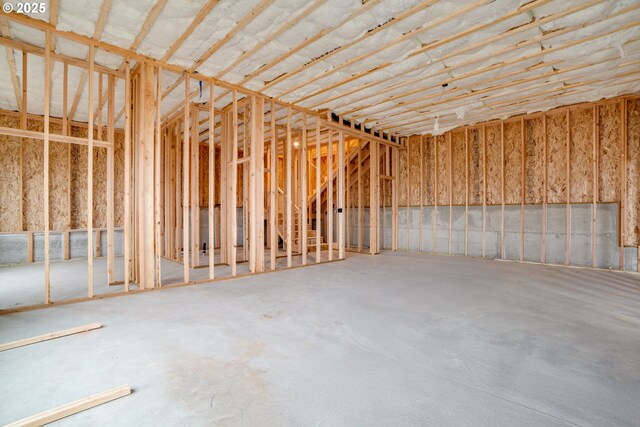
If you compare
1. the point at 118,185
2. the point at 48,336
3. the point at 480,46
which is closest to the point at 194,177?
the point at 48,336

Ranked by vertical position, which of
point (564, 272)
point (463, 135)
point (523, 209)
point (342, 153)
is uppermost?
point (463, 135)

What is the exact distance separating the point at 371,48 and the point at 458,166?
5427 millimetres

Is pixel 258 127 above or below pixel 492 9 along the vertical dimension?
below

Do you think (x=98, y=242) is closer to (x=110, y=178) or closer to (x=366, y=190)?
(x=110, y=178)

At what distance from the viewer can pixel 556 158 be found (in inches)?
275

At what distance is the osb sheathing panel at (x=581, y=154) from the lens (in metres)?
6.54

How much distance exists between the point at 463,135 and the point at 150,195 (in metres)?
7.95

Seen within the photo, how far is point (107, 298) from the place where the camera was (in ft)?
13.4

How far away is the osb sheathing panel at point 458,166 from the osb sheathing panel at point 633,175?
10.6 ft

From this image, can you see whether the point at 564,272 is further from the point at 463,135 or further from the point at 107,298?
the point at 107,298

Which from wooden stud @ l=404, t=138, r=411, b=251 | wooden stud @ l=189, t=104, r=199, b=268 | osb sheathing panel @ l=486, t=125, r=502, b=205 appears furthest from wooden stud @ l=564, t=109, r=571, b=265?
wooden stud @ l=189, t=104, r=199, b=268

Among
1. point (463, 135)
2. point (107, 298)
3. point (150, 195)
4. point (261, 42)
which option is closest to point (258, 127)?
point (261, 42)

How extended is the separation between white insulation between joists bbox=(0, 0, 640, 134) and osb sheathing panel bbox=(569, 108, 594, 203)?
0.57m

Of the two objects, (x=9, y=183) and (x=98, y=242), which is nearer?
(x=9, y=183)
